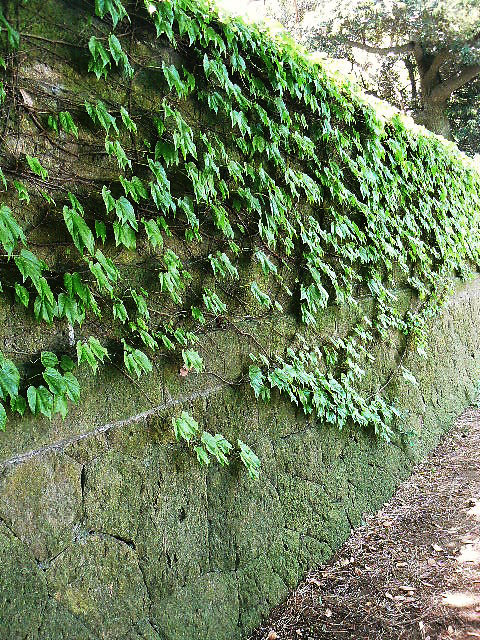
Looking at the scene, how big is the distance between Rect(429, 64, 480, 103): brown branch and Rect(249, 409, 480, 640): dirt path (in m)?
9.66

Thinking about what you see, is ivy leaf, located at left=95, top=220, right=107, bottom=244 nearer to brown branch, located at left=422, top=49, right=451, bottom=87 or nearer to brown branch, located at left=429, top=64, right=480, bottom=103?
brown branch, located at left=422, top=49, right=451, bottom=87

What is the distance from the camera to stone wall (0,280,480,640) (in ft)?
5.32

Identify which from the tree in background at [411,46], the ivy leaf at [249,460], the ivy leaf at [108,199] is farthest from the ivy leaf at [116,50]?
the tree in background at [411,46]

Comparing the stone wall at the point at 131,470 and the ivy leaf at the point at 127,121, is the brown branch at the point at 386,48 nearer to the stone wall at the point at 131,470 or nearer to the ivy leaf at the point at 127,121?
the stone wall at the point at 131,470

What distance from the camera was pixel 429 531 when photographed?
320 cm

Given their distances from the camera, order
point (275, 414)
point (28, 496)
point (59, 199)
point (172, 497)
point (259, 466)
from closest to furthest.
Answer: point (28, 496)
point (59, 199)
point (172, 497)
point (259, 466)
point (275, 414)

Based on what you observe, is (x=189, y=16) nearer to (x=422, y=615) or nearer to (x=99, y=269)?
(x=99, y=269)

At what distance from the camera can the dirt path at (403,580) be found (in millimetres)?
2314

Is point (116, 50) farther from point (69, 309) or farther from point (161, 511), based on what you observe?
point (161, 511)

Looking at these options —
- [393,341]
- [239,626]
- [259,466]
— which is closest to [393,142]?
[393,341]

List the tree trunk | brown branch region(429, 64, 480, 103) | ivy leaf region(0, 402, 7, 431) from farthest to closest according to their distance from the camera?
the tree trunk, brown branch region(429, 64, 480, 103), ivy leaf region(0, 402, 7, 431)

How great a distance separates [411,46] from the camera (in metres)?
10.7

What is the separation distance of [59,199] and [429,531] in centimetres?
286

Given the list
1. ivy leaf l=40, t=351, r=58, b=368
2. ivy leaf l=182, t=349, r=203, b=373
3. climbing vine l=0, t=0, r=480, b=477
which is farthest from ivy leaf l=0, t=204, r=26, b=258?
ivy leaf l=182, t=349, r=203, b=373
